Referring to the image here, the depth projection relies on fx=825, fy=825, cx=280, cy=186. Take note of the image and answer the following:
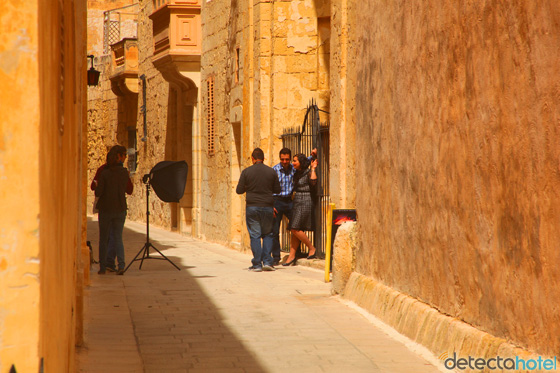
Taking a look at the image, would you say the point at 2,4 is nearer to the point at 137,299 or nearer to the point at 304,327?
the point at 304,327

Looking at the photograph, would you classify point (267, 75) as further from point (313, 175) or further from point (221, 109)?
point (221, 109)

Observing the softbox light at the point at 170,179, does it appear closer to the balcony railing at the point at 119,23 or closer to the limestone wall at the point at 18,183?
the limestone wall at the point at 18,183

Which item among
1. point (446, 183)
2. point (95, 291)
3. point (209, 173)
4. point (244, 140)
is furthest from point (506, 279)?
point (209, 173)

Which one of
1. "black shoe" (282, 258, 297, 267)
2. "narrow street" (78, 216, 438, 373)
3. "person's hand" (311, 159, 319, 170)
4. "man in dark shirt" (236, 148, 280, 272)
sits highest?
"person's hand" (311, 159, 319, 170)

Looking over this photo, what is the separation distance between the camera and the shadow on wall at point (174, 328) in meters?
5.58

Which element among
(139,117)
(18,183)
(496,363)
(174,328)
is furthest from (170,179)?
(139,117)

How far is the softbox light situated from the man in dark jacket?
2.27 ft

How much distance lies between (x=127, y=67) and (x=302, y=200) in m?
17.5

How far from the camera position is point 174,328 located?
22.5 feet

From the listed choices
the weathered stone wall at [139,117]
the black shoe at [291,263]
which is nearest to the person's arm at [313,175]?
the black shoe at [291,263]

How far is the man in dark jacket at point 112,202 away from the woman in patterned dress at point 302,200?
2.58 meters

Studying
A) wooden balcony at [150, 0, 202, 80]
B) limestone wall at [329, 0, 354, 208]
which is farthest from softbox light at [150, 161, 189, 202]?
wooden balcony at [150, 0, 202, 80]

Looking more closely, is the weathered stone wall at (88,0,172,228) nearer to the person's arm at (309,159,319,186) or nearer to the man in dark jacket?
the person's arm at (309,159,319,186)

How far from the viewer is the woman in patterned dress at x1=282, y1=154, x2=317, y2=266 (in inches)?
479
